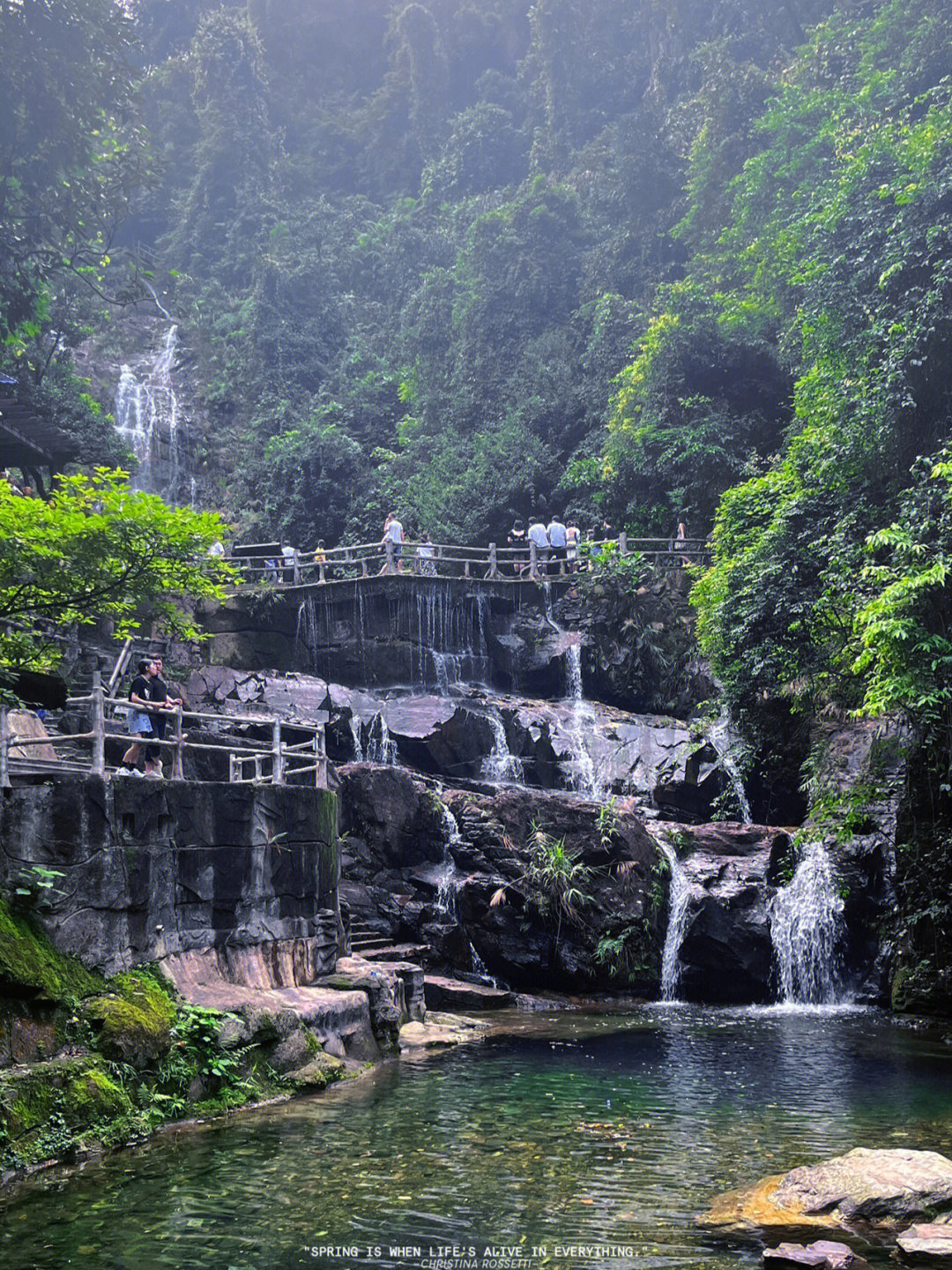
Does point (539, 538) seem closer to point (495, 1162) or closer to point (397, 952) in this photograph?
point (397, 952)

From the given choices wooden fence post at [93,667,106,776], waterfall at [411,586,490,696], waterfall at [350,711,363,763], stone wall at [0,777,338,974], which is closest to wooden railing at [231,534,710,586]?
waterfall at [411,586,490,696]

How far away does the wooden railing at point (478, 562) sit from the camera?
1219 inches

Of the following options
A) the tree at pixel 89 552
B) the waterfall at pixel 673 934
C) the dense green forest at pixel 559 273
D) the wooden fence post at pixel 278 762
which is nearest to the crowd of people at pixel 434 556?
the dense green forest at pixel 559 273

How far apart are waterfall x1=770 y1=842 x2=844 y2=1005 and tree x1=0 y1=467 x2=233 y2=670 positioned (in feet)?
40.0

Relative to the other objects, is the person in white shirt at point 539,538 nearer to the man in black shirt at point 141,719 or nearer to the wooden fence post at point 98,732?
the man in black shirt at point 141,719

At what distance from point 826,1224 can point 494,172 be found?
48532mm

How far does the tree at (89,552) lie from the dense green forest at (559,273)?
946 centimetres

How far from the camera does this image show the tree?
12.1 m

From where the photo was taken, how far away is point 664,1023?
16.9 m

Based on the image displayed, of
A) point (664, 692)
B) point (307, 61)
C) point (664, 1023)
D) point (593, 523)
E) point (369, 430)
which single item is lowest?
point (664, 1023)

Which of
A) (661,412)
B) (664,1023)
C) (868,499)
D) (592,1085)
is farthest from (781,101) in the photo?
(592,1085)

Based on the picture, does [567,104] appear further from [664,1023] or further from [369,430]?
[664,1023]

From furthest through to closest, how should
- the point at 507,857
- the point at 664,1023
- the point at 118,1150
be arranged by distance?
the point at 507,857 < the point at 664,1023 < the point at 118,1150

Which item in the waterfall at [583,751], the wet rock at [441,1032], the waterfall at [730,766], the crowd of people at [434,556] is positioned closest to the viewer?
the wet rock at [441,1032]
